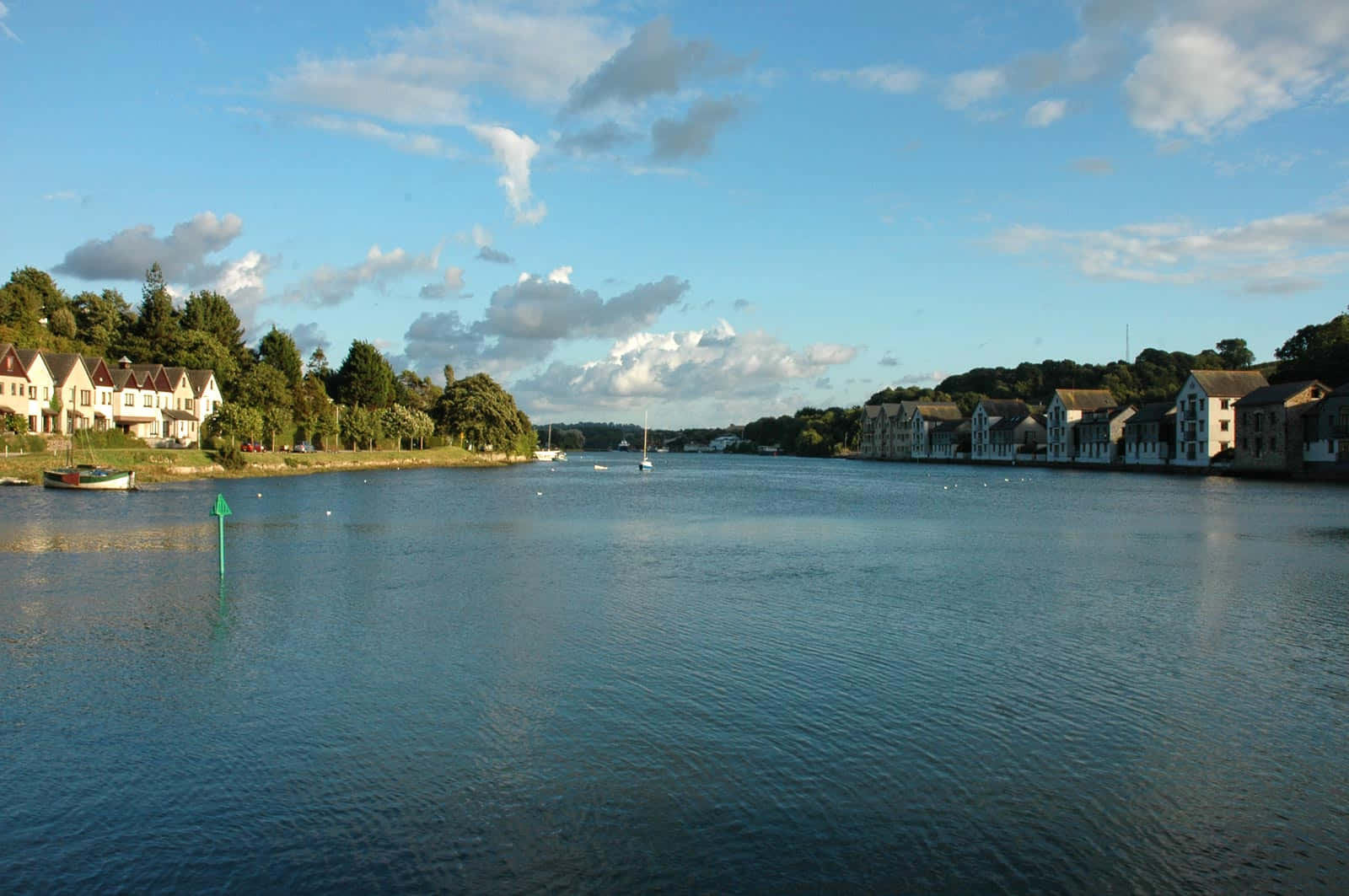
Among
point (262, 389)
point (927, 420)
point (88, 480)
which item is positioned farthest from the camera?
point (927, 420)

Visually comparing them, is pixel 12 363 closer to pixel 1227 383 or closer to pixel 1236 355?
pixel 1227 383

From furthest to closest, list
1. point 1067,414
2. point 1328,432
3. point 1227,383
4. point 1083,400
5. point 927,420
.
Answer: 1. point 927,420
2. point 1083,400
3. point 1067,414
4. point 1227,383
5. point 1328,432

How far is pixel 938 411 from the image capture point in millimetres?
142875

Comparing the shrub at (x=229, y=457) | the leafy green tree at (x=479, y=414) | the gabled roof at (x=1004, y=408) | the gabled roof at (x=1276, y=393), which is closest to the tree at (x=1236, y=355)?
the gabled roof at (x=1004, y=408)

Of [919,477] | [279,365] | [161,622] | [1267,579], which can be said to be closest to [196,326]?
[279,365]

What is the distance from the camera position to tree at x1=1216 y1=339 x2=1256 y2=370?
12538 centimetres

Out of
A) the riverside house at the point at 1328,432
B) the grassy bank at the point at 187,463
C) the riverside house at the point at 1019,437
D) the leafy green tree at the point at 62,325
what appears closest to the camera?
the grassy bank at the point at 187,463

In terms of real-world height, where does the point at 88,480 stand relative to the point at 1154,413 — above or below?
below

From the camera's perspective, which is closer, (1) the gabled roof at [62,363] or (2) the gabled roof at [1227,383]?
(1) the gabled roof at [62,363]

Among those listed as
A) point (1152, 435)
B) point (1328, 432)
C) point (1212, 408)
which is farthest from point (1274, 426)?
point (1152, 435)

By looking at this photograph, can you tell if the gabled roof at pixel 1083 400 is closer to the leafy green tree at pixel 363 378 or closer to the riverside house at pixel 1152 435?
the riverside house at pixel 1152 435

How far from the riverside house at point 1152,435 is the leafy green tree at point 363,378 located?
80533mm

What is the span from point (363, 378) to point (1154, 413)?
82909 millimetres

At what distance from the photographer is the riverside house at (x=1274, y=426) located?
7012cm
